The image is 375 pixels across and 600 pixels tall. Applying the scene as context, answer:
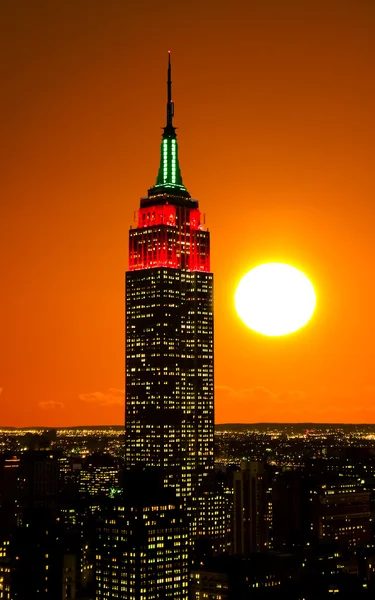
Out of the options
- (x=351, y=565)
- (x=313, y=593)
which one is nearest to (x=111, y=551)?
(x=313, y=593)

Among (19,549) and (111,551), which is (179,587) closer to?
(111,551)

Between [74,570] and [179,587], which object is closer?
[179,587]

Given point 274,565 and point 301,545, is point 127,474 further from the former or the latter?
point 301,545

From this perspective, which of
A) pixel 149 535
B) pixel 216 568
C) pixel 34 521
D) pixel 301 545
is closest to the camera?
pixel 149 535

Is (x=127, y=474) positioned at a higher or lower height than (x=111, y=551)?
higher

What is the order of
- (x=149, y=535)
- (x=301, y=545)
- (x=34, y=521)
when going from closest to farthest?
(x=149, y=535)
(x=34, y=521)
(x=301, y=545)

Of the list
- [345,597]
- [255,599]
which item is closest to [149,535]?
A: [255,599]
